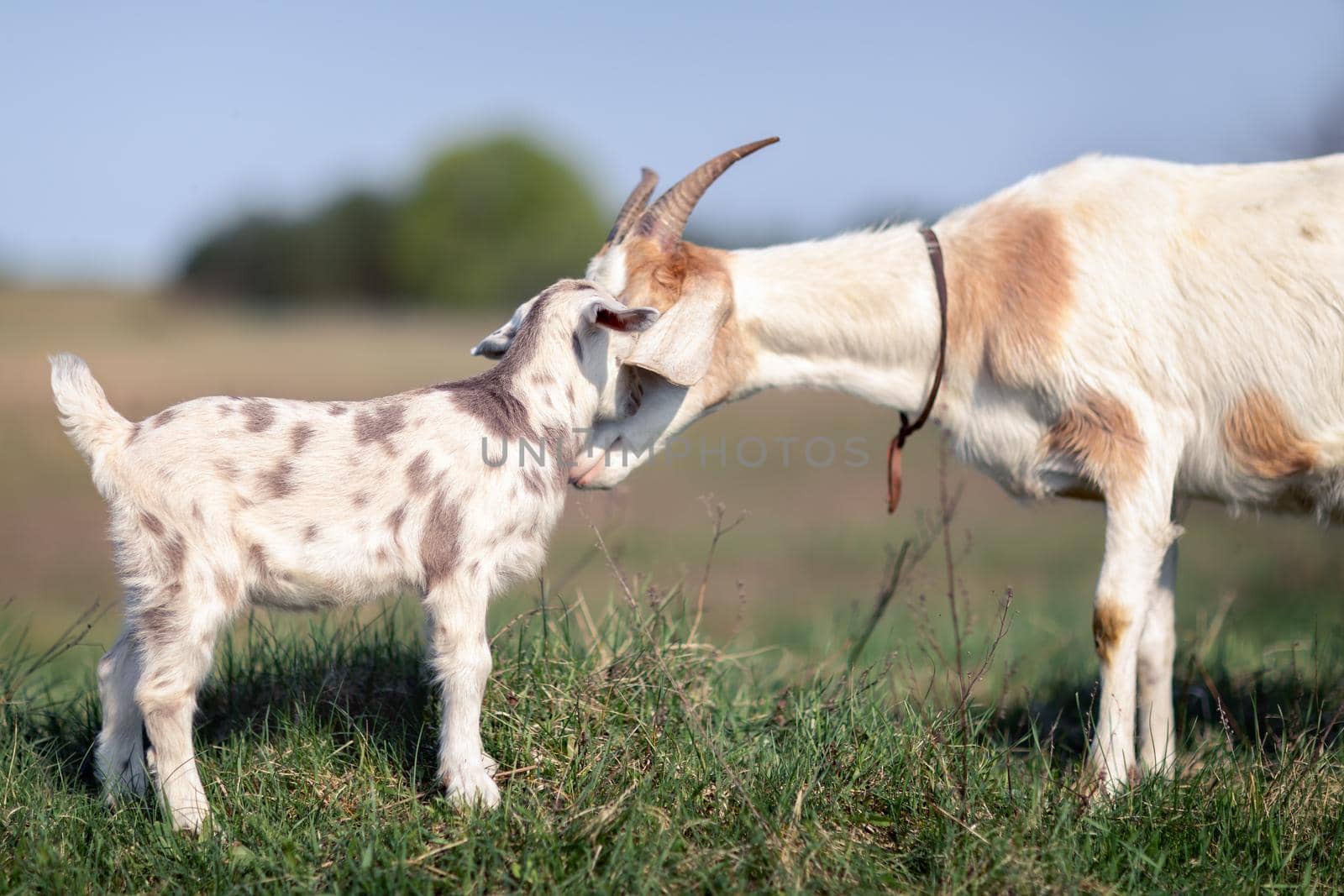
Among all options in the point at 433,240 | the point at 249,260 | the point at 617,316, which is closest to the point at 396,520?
the point at 617,316

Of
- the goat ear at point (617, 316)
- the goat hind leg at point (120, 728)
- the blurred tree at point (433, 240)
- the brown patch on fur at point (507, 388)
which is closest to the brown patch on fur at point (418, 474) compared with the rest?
the brown patch on fur at point (507, 388)

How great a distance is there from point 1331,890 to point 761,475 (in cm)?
1733

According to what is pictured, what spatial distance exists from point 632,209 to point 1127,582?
2.38 m

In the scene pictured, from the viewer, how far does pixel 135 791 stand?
11.6 feet

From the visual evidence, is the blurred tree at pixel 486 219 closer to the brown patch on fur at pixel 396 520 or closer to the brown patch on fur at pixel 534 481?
the brown patch on fur at pixel 534 481

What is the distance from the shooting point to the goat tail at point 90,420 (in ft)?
10.6

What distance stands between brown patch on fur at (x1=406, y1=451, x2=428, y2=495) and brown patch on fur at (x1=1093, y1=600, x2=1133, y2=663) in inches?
93.5

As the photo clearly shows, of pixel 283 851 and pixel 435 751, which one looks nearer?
pixel 283 851

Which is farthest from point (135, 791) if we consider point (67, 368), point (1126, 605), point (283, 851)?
point (1126, 605)

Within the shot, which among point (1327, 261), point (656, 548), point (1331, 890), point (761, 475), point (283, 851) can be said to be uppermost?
point (1327, 261)

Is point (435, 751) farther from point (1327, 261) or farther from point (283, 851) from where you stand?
point (1327, 261)

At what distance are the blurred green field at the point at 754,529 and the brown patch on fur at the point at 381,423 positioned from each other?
2.84 feet

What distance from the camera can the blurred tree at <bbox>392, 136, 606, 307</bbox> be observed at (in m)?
55.5

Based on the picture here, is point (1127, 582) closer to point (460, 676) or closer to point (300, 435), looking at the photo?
point (460, 676)
